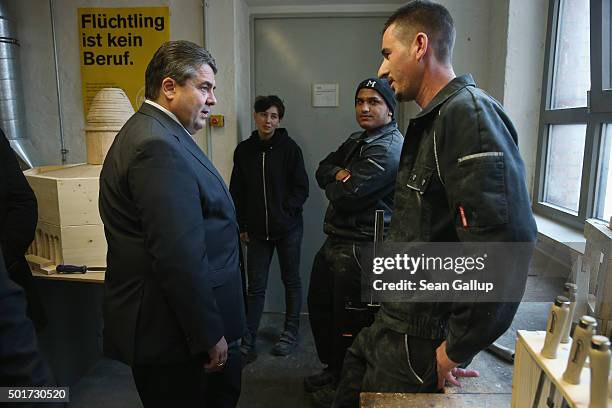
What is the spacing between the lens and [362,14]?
2830 mm

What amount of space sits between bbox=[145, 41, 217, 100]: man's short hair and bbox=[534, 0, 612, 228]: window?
1449 mm

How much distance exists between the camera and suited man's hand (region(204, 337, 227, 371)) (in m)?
1.29

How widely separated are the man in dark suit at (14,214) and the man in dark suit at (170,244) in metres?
0.61

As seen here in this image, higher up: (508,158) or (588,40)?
(588,40)

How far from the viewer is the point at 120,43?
2.62 m

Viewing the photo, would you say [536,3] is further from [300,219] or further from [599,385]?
[599,385]

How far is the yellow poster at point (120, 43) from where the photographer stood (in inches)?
102

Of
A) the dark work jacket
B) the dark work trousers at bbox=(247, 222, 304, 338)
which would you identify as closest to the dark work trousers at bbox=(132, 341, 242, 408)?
the dark work jacket

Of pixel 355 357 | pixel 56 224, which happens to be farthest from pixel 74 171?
pixel 355 357

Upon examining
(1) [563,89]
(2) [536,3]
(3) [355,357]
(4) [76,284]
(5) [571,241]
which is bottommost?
(4) [76,284]

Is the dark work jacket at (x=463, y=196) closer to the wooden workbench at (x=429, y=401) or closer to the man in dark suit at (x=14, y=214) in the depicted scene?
the wooden workbench at (x=429, y=401)

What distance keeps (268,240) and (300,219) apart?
0.24 metres

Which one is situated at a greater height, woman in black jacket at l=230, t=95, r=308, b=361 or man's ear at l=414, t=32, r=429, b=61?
man's ear at l=414, t=32, r=429, b=61

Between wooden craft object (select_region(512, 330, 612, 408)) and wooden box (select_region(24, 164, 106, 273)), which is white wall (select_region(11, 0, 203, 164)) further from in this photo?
wooden craft object (select_region(512, 330, 612, 408))
